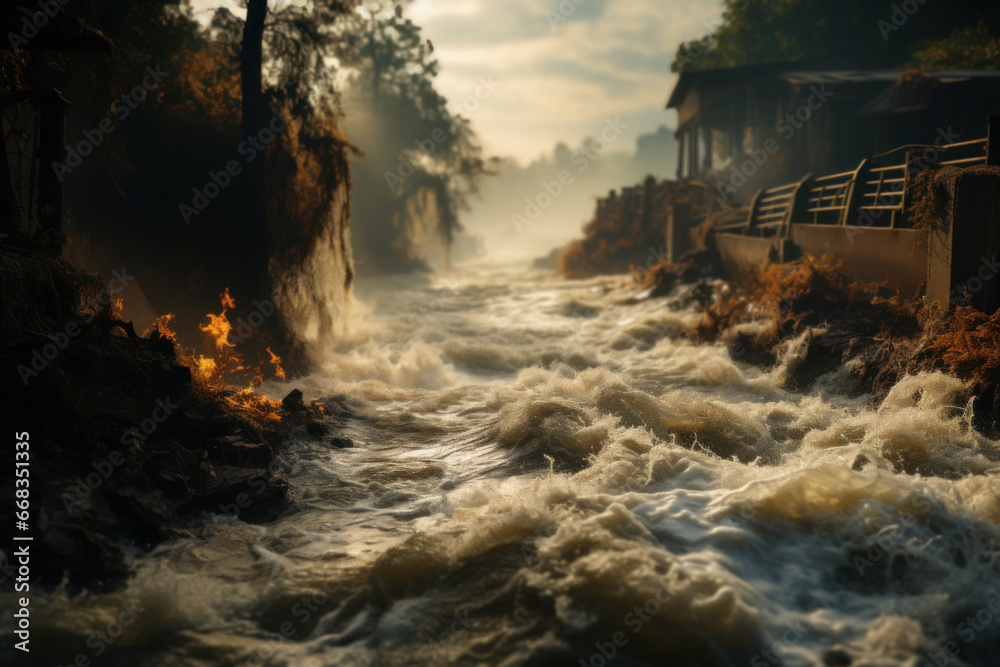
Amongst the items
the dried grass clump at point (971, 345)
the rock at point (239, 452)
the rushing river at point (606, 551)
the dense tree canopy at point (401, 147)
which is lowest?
the rushing river at point (606, 551)

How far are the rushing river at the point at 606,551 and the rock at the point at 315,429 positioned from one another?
0.10m

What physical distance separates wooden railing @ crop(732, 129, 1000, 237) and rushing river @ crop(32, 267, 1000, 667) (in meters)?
3.44

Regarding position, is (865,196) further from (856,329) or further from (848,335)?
(848,335)

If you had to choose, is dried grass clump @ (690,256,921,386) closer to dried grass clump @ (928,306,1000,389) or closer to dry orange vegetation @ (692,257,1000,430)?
dry orange vegetation @ (692,257,1000,430)

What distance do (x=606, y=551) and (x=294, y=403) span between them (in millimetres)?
5020

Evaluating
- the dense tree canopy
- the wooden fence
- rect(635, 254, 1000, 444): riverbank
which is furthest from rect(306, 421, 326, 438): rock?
the dense tree canopy

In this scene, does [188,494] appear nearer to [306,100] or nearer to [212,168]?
[212,168]

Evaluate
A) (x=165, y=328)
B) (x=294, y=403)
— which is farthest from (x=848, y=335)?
(x=165, y=328)

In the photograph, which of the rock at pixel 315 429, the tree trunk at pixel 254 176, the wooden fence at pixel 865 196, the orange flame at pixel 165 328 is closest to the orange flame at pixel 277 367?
the tree trunk at pixel 254 176

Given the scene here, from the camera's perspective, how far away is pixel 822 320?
434 inches

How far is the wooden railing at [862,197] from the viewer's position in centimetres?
958

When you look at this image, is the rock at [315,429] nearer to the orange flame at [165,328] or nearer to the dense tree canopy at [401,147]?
the orange flame at [165,328]

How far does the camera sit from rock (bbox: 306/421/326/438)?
7723 millimetres

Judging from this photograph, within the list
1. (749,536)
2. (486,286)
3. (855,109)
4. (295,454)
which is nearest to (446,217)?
(486,286)
